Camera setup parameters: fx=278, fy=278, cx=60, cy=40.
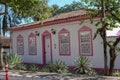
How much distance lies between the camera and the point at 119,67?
16281mm

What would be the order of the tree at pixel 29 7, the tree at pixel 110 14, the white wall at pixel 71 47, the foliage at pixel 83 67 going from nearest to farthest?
1. the tree at pixel 110 14
2. the foliage at pixel 83 67
3. the white wall at pixel 71 47
4. the tree at pixel 29 7

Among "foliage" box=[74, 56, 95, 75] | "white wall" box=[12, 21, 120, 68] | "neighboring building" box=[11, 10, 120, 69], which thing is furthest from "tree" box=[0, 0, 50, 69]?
"foliage" box=[74, 56, 95, 75]

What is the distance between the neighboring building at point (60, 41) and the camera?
17.9m

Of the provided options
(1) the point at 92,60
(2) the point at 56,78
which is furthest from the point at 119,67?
(2) the point at 56,78

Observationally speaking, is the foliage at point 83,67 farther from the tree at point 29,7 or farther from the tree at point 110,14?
the tree at point 29,7

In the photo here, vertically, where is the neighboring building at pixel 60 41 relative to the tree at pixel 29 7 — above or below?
below

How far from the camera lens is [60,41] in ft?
67.0

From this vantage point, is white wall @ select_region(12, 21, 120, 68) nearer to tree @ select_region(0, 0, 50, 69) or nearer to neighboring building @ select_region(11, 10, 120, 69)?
neighboring building @ select_region(11, 10, 120, 69)

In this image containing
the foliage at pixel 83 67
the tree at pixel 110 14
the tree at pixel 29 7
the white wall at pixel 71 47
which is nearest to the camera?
the tree at pixel 110 14

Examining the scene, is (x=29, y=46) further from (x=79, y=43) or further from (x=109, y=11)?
(x=109, y=11)

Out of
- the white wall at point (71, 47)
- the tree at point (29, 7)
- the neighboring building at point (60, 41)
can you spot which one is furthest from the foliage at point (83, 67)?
the tree at point (29, 7)

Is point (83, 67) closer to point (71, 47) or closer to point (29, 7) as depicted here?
point (71, 47)

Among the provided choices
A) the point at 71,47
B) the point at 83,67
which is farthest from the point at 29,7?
the point at 83,67

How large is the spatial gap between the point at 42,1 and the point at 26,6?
1229 millimetres
